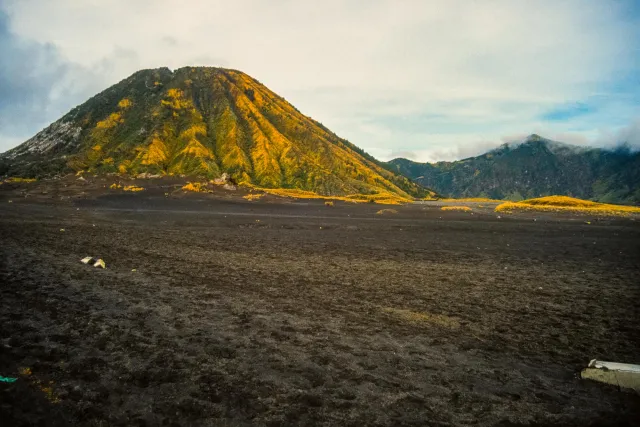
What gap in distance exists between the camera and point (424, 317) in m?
12.3

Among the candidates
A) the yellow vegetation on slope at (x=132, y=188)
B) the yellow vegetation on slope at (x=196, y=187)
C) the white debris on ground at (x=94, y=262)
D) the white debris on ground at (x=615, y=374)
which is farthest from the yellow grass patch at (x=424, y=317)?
the yellow vegetation on slope at (x=132, y=188)

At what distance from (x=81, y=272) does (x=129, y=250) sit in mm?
6519

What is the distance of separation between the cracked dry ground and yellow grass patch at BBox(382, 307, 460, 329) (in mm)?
101

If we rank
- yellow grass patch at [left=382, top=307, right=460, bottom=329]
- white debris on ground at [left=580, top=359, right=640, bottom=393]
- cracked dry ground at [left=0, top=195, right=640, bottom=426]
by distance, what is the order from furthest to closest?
yellow grass patch at [left=382, top=307, right=460, bottom=329] → white debris on ground at [left=580, top=359, right=640, bottom=393] → cracked dry ground at [left=0, top=195, right=640, bottom=426]

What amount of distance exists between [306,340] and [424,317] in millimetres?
4652

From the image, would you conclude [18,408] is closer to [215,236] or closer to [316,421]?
[316,421]

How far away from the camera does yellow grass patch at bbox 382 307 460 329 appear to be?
1173 centimetres

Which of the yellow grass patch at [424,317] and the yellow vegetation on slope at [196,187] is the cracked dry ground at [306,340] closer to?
the yellow grass patch at [424,317]

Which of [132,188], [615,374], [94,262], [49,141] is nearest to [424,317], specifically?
[615,374]

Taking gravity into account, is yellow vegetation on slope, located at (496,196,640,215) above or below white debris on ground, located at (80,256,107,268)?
above

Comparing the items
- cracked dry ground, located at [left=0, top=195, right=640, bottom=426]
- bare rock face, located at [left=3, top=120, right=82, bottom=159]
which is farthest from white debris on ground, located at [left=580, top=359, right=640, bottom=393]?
bare rock face, located at [left=3, top=120, right=82, bottom=159]

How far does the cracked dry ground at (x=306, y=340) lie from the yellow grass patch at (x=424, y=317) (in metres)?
0.10

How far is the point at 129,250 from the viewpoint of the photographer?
22609 millimetres

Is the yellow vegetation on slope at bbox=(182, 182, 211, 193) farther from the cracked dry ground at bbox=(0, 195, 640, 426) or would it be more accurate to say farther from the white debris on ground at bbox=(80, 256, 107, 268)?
the white debris on ground at bbox=(80, 256, 107, 268)
